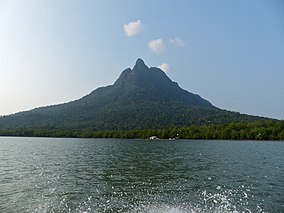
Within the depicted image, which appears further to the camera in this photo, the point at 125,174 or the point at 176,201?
the point at 125,174

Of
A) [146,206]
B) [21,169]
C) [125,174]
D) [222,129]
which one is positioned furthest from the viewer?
[222,129]

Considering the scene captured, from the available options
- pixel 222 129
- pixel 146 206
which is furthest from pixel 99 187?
pixel 222 129

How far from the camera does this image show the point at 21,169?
39875 mm

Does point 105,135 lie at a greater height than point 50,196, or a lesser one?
greater

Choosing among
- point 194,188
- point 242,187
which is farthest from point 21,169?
point 242,187

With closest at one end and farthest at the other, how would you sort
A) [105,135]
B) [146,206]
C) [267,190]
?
[146,206]
[267,190]
[105,135]

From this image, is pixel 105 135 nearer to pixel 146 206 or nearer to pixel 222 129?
pixel 222 129

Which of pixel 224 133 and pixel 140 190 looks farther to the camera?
pixel 224 133

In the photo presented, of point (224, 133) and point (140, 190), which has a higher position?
point (224, 133)

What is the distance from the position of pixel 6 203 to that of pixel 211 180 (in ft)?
67.4

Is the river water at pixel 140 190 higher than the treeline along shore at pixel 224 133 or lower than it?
lower

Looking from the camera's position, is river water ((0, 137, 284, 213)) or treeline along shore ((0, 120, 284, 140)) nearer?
river water ((0, 137, 284, 213))

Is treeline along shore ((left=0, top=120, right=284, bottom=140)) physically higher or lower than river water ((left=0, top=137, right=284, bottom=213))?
higher

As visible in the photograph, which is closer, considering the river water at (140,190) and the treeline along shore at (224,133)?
the river water at (140,190)
